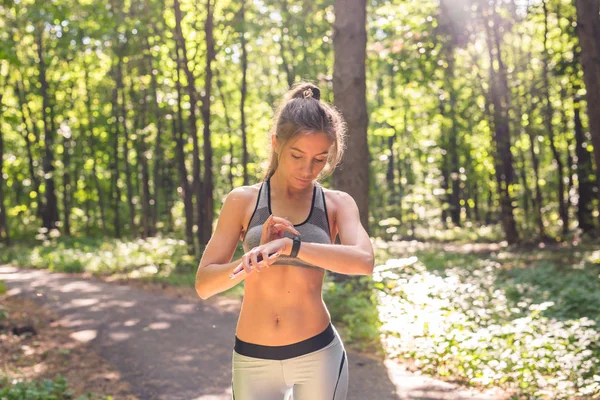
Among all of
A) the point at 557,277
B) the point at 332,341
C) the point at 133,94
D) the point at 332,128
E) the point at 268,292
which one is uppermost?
the point at 133,94

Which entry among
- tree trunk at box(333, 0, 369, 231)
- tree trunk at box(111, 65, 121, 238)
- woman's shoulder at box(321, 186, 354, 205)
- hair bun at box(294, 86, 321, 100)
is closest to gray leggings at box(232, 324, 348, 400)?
woman's shoulder at box(321, 186, 354, 205)

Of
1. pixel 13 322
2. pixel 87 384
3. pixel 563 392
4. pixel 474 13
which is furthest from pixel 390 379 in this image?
pixel 474 13

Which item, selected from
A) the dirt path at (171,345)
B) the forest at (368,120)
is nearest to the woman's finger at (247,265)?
the forest at (368,120)

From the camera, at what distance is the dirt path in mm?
7121

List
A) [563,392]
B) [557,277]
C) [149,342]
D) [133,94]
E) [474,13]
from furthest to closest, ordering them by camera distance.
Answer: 1. [133,94]
2. [474,13]
3. [557,277]
4. [149,342]
5. [563,392]

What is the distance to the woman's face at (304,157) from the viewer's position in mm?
2631

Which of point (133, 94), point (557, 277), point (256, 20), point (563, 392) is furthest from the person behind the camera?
point (133, 94)

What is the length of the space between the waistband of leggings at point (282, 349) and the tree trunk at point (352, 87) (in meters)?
8.27

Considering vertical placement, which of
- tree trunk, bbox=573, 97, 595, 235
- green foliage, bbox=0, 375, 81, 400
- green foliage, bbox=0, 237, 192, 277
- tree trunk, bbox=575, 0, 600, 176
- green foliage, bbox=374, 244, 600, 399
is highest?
tree trunk, bbox=575, 0, 600, 176

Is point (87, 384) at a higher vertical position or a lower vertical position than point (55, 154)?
lower

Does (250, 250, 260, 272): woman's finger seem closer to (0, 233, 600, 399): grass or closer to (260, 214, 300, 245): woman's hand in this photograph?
(260, 214, 300, 245): woman's hand

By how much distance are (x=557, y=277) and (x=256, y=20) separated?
14640 millimetres

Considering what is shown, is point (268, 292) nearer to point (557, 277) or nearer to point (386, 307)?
point (386, 307)

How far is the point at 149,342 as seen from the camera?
953 cm
